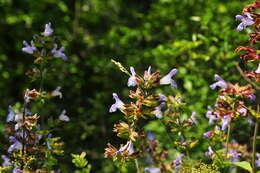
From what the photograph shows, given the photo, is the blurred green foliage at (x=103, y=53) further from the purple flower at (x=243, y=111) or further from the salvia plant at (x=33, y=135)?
the purple flower at (x=243, y=111)

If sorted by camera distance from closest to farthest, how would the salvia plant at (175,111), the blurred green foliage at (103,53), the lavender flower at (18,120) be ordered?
1. the salvia plant at (175,111)
2. the lavender flower at (18,120)
3. the blurred green foliage at (103,53)

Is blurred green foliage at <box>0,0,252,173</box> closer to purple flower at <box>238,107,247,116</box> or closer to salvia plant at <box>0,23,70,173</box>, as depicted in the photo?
salvia plant at <box>0,23,70,173</box>

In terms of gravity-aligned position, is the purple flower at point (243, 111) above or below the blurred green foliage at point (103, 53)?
below

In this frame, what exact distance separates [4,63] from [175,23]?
2377 mm

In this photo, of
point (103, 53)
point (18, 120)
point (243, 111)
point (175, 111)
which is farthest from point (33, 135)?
point (103, 53)

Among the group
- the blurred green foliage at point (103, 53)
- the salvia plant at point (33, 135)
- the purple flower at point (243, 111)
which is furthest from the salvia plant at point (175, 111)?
the blurred green foliage at point (103, 53)

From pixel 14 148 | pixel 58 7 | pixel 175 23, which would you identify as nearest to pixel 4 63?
pixel 58 7

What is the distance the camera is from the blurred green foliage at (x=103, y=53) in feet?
12.8

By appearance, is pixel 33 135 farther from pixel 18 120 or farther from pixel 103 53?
pixel 103 53

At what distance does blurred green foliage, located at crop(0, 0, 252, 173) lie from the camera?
3.90m

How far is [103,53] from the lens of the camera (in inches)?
213

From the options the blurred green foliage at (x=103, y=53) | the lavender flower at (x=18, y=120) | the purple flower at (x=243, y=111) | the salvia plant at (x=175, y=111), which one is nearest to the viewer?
the salvia plant at (x=175, y=111)

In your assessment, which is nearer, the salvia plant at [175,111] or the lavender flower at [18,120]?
the salvia plant at [175,111]

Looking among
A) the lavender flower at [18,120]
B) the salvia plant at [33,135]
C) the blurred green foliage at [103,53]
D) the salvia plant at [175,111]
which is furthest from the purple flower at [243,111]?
the blurred green foliage at [103,53]
